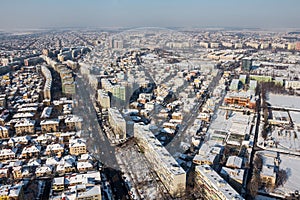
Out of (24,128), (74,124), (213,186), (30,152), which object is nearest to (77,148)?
(30,152)

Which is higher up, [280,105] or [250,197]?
[280,105]

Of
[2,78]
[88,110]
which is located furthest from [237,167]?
[2,78]

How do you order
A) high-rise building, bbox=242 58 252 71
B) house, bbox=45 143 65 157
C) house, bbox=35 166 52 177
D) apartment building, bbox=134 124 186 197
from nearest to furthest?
apartment building, bbox=134 124 186 197
house, bbox=35 166 52 177
house, bbox=45 143 65 157
high-rise building, bbox=242 58 252 71

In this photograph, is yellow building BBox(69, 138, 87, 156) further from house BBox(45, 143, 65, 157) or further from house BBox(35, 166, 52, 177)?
house BBox(35, 166, 52, 177)

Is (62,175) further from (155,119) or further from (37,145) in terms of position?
(155,119)

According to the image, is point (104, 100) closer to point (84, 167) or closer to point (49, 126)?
point (49, 126)

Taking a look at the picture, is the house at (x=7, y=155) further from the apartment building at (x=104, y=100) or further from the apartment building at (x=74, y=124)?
the apartment building at (x=104, y=100)

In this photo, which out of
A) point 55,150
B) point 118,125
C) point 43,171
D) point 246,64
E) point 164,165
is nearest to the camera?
point 164,165

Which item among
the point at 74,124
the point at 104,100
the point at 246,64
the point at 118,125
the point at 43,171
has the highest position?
the point at 246,64

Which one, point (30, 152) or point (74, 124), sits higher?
point (74, 124)

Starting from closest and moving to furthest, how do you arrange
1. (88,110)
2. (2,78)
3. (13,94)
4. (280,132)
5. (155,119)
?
(280,132), (155,119), (88,110), (13,94), (2,78)

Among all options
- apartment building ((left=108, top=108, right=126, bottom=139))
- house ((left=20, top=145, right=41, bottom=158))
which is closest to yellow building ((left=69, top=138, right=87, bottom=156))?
house ((left=20, top=145, right=41, bottom=158))
